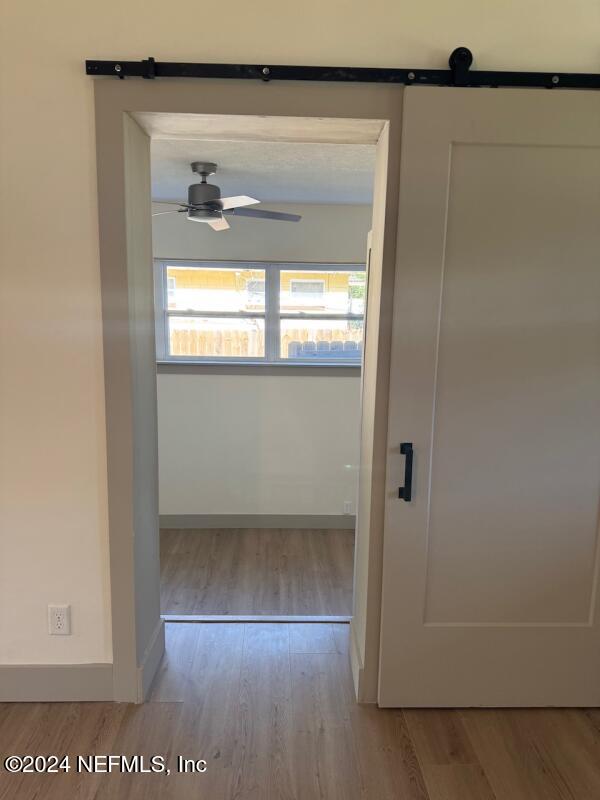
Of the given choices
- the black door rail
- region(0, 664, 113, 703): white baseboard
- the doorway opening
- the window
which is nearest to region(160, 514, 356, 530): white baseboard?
the doorway opening

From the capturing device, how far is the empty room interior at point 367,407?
5.14ft

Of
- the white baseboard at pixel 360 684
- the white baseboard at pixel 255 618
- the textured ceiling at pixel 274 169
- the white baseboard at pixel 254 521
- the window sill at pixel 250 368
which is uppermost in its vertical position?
the textured ceiling at pixel 274 169

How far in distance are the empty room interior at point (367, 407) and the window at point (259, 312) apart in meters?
1.95

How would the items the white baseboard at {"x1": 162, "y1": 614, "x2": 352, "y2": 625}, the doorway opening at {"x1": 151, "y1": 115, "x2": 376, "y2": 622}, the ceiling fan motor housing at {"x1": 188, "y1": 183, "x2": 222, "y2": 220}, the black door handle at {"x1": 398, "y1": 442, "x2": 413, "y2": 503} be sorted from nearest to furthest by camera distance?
1. the black door handle at {"x1": 398, "y1": 442, "x2": 413, "y2": 503}
2. the white baseboard at {"x1": 162, "y1": 614, "x2": 352, "y2": 625}
3. the ceiling fan motor housing at {"x1": 188, "y1": 183, "x2": 222, "y2": 220}
4. the doorway opening at {"x1": 151, "y1": 115, "x2": 376, "y2": 622}

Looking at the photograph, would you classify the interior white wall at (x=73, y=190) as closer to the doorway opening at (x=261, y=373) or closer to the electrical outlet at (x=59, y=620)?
the electrical outlet at (x=59, y=620)

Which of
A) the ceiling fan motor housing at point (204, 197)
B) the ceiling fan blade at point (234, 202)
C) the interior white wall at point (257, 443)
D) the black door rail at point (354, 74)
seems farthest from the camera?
the interior white wall at point (257, 443)

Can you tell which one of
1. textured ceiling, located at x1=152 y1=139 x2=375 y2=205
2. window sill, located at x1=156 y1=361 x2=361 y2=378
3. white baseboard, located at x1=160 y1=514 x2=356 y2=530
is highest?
textured ceiling, located at x1=152 y1=139 x2=375 y2=205

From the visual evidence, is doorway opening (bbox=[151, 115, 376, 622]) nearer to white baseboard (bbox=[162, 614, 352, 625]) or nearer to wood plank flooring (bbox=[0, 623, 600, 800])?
white baseboard (bbox=[162, 614, 352, 625])

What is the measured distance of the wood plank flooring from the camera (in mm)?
1562

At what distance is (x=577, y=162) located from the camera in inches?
63.8

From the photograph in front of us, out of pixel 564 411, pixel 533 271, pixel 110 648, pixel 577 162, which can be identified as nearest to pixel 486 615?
pixel 564 411

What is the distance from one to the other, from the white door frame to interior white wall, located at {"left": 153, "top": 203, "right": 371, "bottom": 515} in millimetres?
1881

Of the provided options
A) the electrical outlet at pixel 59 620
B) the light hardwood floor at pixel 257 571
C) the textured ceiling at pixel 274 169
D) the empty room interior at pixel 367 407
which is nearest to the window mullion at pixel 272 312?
the textured ceiling at pixel 274 169

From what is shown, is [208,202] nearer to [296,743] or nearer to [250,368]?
[250,368]
